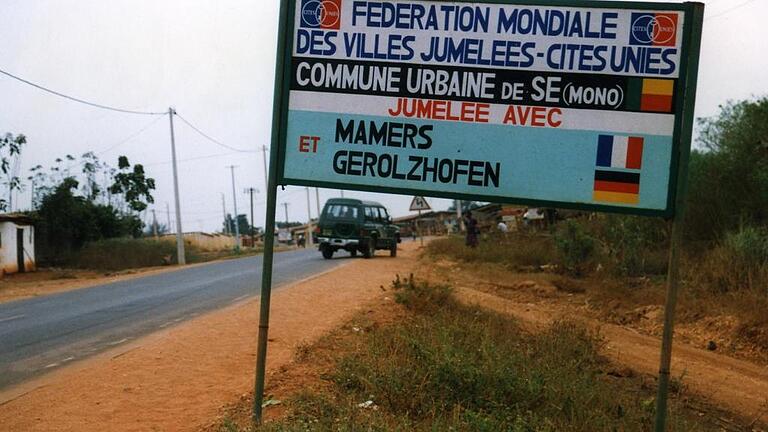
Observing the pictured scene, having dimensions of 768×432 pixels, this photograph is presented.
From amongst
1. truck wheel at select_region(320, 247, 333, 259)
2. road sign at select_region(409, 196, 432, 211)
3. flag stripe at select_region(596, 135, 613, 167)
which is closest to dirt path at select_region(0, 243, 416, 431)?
flag stripe at select_region(596, 135, 613, 167)

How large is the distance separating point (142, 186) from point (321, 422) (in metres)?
44.6

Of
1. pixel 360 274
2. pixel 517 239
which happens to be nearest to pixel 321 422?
pixel 360 274

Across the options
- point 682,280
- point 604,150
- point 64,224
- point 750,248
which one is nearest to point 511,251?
point 682,280

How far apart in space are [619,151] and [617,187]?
0.23m

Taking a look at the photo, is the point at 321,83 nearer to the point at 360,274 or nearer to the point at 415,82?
the point at 415,82

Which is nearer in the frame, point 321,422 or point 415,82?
point 321,422

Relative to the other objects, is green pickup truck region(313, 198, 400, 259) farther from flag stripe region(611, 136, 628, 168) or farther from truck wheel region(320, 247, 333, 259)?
flag stripe region(611, 136, 628, 168)

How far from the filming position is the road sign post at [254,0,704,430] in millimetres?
4355

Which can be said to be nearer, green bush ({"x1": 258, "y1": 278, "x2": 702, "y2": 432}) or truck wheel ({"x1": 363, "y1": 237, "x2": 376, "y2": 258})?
green bush ({"x1": 258, "y1": 278, "x2": 702, "y2": 432})

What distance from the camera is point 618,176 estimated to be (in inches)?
174

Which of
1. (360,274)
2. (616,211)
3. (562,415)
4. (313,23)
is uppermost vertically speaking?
(313,23)

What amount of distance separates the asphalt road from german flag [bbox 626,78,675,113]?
607 cm

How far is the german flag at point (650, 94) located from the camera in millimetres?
4336

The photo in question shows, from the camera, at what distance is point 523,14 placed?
4.47 m
